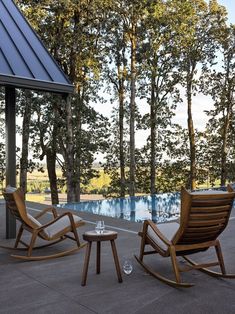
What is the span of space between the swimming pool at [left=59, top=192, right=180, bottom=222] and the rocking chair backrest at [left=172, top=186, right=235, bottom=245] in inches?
167

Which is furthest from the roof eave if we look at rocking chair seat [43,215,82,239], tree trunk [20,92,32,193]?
tree trunk [20,92,32,193]

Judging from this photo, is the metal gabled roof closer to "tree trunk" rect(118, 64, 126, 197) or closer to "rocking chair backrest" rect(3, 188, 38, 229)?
"rocking chair backrest" rect(3, 188, 38, 229)

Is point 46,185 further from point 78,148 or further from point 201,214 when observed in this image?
point 201,214

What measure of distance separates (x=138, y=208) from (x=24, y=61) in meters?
5.69

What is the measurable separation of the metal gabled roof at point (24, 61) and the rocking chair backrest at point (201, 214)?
2.95m

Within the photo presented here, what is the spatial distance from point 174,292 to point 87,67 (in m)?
14.2

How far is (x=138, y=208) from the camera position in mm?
10188

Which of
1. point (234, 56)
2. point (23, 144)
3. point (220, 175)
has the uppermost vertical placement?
point (234, 56)

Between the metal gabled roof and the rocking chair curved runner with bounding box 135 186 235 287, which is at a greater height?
the metal gabled roof

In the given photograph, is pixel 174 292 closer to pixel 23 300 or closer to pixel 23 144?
pixel 23 300

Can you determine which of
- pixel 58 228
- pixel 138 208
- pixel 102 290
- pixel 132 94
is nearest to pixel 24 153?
pixel 132 94

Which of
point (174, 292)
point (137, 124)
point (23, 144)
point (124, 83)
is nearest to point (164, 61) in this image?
point (124, 83)

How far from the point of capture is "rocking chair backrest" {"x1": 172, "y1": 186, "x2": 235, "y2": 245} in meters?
3.69

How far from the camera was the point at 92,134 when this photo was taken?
16.5 m
